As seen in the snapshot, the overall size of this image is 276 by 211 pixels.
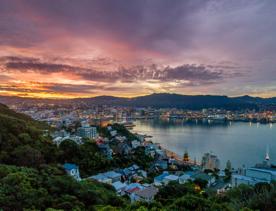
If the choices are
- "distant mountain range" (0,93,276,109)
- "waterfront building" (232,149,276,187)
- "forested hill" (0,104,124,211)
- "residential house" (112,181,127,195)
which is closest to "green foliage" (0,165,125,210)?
"forested hill" (0,104,124,211)

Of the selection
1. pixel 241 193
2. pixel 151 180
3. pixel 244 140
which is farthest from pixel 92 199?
pixel 244 140

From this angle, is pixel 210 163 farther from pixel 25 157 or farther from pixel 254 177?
pixel 25 157

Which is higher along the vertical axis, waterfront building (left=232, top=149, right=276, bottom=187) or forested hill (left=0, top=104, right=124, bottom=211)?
forested hill (left=0, top=104, right=124, bottom=211)

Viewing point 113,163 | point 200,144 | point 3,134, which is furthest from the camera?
point 200,144

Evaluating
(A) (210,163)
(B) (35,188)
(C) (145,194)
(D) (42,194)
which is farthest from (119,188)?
(A) (210,163)

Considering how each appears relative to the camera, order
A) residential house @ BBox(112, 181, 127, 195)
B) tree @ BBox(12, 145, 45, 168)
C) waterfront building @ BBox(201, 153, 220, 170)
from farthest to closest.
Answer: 1. waterfront building @ BBox(201, 153, 220, 170)
2. residential house @ BBox(112, 181, 127, 195)
3. tree @ BBox(12, 145, 45, 168)

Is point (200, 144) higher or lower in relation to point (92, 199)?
lower

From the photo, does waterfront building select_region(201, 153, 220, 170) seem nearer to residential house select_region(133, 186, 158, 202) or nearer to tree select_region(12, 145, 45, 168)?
residential house select_region(133, 186, 158, 202)

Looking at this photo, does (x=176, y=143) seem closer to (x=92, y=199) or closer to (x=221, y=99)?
(x=92, y=199)
